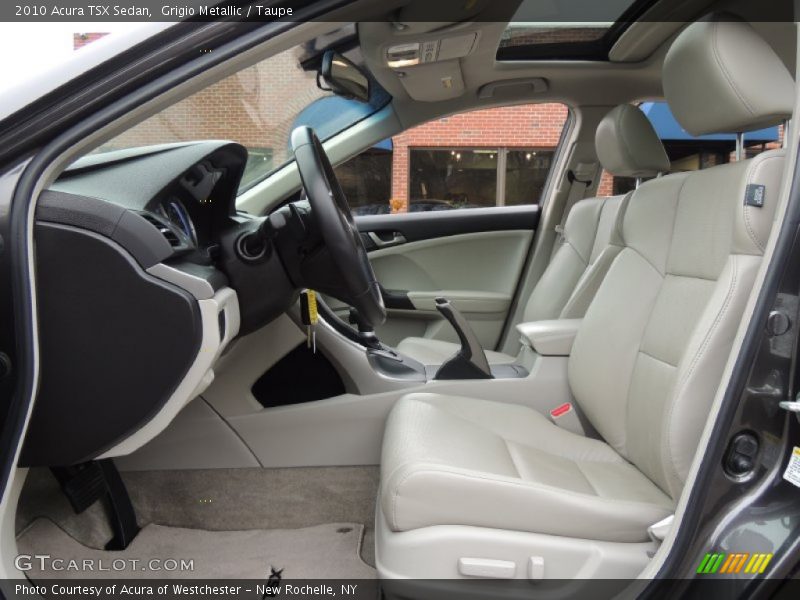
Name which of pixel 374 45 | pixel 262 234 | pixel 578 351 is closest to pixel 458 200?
pixel 374 45

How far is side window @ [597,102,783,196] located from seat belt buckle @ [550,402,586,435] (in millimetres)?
722

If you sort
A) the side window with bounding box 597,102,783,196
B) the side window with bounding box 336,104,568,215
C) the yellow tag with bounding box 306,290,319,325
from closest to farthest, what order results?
the side window with bounding box 597,102,783,196 < the yellow tag with bounding box 306,290,319,325 < the side window with bounding box 336,104,568,215

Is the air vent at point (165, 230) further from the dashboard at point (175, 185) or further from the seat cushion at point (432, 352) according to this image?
the seat cushion at point (432, 352)

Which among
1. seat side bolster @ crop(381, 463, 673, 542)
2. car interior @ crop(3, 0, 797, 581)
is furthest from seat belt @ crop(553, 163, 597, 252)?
seat side bolster @ crop(381, 463, 673, 542)

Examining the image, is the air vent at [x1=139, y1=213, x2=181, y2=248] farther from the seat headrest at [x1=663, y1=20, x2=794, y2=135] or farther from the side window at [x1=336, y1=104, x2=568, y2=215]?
the side window at [x1=336, y1=104, x2=568, y2=215]

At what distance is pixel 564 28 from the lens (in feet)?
8.18

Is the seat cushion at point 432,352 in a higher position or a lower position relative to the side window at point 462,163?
lower

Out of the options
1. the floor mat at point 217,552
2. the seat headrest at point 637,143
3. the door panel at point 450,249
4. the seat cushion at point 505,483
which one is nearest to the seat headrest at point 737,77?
the seat headrest at point 637,143

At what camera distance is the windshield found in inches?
55.4

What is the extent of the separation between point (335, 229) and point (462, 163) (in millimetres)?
2193

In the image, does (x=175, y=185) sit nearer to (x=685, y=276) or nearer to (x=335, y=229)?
(x=335, y=229)

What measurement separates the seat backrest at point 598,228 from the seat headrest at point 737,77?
66 cm

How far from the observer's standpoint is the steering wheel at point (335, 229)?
4.35 feet

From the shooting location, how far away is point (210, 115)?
177 cm
